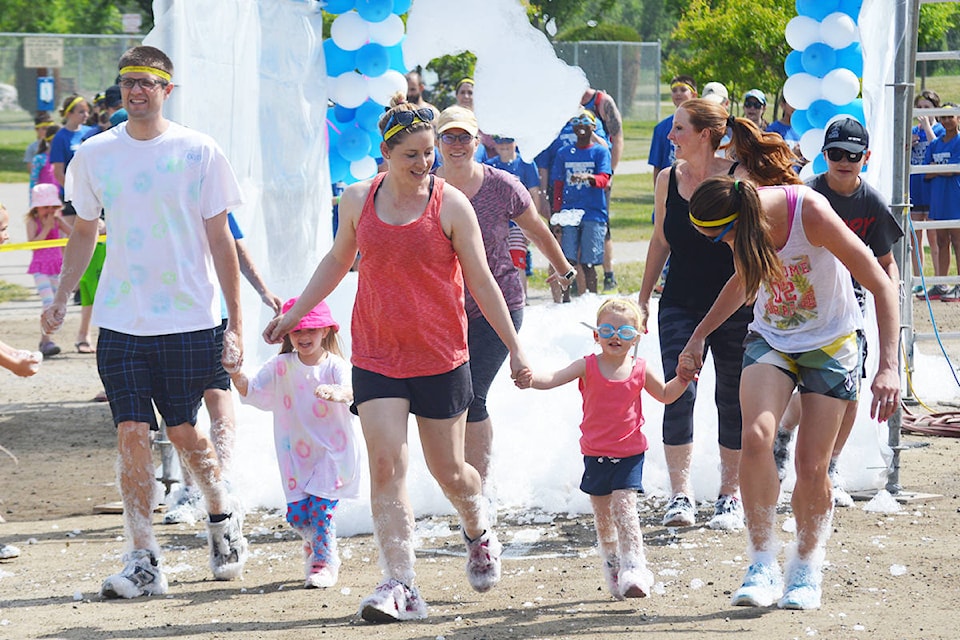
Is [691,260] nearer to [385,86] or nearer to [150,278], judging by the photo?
[150,278]

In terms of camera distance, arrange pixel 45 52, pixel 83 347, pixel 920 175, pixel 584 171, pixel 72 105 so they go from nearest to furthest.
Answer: pixel 83 347 < pixel 584 171 < pixel 72 105 < pixel 920 175 < pixel 45 52

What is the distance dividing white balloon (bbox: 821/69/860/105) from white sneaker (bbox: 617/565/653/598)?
13.9 feet

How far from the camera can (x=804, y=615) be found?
488 centimetres

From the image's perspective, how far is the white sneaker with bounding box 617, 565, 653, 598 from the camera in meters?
5.11

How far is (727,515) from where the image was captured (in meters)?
6.38

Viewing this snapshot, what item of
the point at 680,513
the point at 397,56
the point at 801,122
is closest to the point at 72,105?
the point at 397,56

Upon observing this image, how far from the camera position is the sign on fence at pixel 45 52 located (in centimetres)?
2795

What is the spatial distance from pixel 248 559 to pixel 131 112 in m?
2.05

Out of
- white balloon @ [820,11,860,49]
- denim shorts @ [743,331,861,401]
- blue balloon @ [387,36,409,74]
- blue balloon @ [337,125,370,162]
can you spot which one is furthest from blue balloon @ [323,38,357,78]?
denim shorts @ [743,331,861,401]

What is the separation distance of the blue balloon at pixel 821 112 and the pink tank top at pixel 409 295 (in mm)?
4208

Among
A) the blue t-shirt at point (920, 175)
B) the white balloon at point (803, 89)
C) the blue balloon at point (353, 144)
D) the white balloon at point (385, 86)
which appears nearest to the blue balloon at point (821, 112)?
the white balloon at point (803, 89)

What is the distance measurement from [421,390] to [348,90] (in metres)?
4.74

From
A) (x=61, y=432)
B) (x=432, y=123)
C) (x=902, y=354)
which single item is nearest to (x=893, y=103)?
(x=902, y=354)

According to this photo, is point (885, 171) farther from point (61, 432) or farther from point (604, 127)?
point (604, 127)
